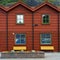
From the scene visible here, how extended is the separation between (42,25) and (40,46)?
2.93m

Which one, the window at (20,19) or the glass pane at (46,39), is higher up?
the window at (20,19)

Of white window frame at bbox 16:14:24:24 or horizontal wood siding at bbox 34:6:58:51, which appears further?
white window frame at bbox 16:14:24:24

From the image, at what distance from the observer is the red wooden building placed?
4822 centimetres

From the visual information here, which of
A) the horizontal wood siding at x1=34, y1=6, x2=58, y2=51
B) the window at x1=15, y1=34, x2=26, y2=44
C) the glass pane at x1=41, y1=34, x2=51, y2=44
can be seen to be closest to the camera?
the glass pane at x1=41, y1=34, x2=51, y2=44

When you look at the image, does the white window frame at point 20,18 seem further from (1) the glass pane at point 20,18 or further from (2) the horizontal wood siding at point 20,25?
(2) the horizontal wood siding at point 20,25

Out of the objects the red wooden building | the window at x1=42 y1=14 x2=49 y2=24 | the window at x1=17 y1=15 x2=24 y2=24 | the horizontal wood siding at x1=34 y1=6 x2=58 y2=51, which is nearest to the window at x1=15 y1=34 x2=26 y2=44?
the red wooden building

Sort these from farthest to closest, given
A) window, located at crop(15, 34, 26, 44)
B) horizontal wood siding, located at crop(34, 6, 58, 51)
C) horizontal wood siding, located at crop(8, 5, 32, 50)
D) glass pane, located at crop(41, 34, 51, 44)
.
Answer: horizontal wood siding, located at crop(8, 5, 32, 50)
horizontal wood siding, located at crop(34, 6, 58, 51)
window, located at crop(15, 34, 26, 44)
glass pane, located at crop(41, 34, 51, 44)

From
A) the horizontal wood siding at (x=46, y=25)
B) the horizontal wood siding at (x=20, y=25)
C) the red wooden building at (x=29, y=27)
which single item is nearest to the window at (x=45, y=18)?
the red wooden building at (x=29, y=27)

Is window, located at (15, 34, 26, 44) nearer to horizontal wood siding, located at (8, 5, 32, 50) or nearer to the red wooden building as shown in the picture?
the red wooden building

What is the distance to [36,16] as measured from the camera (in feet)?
160

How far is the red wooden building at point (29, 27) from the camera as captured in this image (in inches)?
1898

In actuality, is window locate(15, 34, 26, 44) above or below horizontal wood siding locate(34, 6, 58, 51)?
below

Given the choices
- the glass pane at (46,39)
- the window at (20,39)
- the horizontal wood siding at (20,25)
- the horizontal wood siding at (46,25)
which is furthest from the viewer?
the horizontal wood siding at (20,25)

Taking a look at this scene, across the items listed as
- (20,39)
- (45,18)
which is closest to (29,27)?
(20,39)
